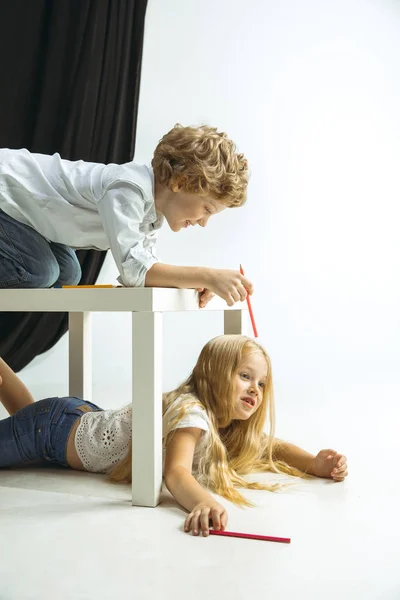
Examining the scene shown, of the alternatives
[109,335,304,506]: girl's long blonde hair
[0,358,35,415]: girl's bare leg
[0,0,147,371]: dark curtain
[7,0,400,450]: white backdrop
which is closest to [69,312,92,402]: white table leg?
[0,358,35,415]: girl's bare leg

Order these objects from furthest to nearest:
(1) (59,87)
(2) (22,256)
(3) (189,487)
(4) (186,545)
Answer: (1) (59,87) < (2) (22,256) < (3) (189,487) < (4) (186,545)

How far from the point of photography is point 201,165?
1414mm

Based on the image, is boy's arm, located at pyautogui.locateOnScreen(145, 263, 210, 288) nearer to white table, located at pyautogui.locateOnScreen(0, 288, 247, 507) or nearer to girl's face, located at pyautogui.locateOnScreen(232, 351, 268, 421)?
white table, located at pyautogui.locateOnScreen(0, 288, 247, 507)

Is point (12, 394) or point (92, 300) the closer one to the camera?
point (92, 300)

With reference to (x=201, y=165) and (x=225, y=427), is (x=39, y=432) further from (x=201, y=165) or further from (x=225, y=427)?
(x=201, y=165)

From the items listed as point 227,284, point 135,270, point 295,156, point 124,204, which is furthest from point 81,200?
point 295,156

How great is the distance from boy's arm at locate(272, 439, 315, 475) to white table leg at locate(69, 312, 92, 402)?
50cm

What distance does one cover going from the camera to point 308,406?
2.24 metres

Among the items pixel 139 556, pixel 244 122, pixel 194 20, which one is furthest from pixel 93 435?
pixel 194 20

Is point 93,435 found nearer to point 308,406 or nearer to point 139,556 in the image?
point 139,556

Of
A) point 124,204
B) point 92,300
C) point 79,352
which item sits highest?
point 124,204

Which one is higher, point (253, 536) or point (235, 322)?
point (235, 322)

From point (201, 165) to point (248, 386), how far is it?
1.50 ft

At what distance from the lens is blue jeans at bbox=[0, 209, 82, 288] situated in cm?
154
